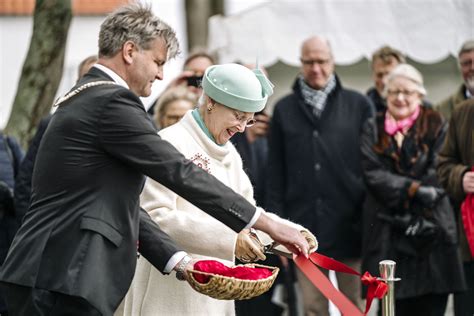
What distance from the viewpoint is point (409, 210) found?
8172mm

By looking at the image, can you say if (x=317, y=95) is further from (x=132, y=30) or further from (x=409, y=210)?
(x=132, y=30)

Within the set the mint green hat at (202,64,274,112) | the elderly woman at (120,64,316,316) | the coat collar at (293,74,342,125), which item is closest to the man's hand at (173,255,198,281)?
the elderly woman at (120,64,316,316)

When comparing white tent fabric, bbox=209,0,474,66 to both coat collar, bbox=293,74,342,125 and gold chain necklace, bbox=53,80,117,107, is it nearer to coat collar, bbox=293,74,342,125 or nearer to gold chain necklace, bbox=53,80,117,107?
coat collar, bbox=293,74,342,125

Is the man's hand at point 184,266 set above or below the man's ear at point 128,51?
below

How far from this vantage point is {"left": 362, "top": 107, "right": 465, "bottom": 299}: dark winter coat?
8.08 metres

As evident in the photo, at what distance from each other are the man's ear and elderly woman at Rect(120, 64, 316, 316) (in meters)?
0.63

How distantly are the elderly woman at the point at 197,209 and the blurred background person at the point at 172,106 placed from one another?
2.23m

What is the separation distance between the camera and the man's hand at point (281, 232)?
4.92 meters

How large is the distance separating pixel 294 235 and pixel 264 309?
15.2ft

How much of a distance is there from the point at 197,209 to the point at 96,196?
99 centimetres

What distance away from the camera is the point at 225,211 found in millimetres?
4867

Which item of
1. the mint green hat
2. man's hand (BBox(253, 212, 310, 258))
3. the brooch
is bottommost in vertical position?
the brooch

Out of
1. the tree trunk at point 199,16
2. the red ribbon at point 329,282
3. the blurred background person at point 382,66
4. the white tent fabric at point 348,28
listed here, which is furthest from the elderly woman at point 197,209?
the tree trunk at point 199,16

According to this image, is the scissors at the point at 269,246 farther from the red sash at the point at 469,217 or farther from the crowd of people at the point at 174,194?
the red sash at the point at 469,217
